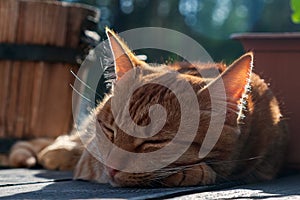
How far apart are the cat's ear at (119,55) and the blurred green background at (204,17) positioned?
4180mm

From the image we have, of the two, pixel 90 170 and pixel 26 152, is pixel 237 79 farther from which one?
pixel 26 152

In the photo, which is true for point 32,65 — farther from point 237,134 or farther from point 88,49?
point 237,134

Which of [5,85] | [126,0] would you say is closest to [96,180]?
[5,85]

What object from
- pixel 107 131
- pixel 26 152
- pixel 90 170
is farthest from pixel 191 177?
pixel 26 152

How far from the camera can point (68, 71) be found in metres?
4.00

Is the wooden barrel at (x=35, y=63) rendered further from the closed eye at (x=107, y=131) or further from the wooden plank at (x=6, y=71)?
the closed eye at (x=107, y=131)

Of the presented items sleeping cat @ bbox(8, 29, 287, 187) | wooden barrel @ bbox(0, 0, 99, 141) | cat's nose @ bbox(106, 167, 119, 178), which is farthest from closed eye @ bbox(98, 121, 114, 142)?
wooden barrel @ bbox(0, 0, 99, 141)

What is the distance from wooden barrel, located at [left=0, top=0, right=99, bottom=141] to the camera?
12.6 feet

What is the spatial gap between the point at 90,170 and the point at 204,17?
5.09 metres

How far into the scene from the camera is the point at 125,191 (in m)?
2.04

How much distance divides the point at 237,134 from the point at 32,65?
1894 mm

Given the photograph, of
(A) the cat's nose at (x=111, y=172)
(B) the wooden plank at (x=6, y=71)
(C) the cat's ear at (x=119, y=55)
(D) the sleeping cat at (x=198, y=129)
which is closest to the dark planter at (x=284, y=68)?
(D) the sleeping cat at (x=198, y=129)

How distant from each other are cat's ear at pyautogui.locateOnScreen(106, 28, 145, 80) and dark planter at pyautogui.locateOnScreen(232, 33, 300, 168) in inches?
32.8

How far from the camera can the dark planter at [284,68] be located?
9.68 feet
